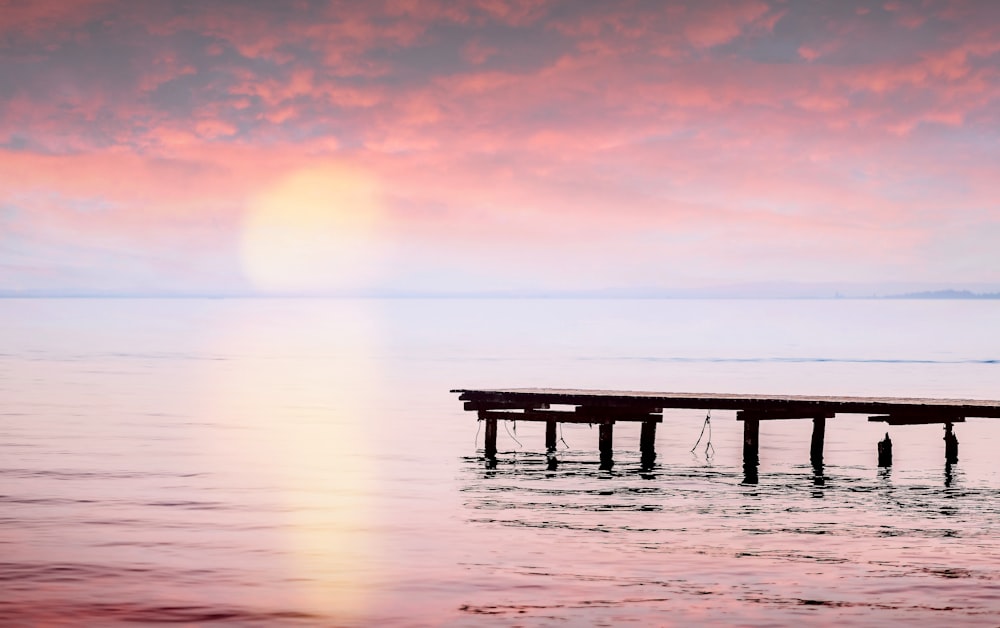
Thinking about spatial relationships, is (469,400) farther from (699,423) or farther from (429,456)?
(699,423)

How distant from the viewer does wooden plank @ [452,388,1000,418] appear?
2905 centimetres

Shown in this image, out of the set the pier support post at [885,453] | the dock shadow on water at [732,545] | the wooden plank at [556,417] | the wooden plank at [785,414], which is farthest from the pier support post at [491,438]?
the pier support post at [885,453]

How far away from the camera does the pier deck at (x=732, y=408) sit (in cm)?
2930

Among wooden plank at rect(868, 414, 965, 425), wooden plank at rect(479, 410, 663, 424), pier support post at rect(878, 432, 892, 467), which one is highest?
wooden plank at rect(868, 414, 965, 425)

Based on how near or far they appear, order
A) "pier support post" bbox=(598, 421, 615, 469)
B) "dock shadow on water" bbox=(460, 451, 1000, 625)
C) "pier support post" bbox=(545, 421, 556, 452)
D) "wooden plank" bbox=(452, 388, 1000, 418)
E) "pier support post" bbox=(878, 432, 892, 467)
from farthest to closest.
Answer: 1. "pier support post" bbox=(545, 421, 556, 452)
2. "pier support post" bbox=(878, 432, 892, 467)
3. "pier support post" bbox=(598, 421, 615, 469)
4. "wooden plank" bbox=(452, 388, 1000, 418)
5. "dock shadow on water" bbox=(460, 451, 1000, 625)

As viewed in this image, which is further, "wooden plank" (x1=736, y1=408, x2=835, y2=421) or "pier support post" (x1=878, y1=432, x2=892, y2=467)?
"pier support post" (x1=878, y1=432, x2=892, y2=467)

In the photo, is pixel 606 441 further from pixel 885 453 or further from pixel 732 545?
pixel 732 545

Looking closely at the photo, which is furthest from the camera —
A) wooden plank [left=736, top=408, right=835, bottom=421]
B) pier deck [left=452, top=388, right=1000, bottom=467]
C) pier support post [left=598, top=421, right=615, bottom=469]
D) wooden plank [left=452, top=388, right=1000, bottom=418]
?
Answer: pier support post [left=598, top=421, right=615, bottom=469]

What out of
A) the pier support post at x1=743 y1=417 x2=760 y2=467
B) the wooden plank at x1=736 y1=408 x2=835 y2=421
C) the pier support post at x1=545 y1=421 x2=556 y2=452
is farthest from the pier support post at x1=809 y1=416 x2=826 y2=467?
the pier support post at x1=545 y1=421 x2=556 y2=452

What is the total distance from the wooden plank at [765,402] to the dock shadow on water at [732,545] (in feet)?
5.44

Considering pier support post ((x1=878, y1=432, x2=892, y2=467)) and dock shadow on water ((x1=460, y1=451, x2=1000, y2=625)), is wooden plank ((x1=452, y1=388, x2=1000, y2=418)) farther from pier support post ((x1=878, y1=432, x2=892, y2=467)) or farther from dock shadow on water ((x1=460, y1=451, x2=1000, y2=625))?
pier support post ((x1=878, y1=432, x2=892, y2=467))

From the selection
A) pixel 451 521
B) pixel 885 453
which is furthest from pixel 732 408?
pixel 451 521

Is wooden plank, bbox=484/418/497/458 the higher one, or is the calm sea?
wooden plank, bbox=484/418/497/458

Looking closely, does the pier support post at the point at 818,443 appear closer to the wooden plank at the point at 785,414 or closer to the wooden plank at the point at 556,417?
the wooden plank at the point at 785,414
